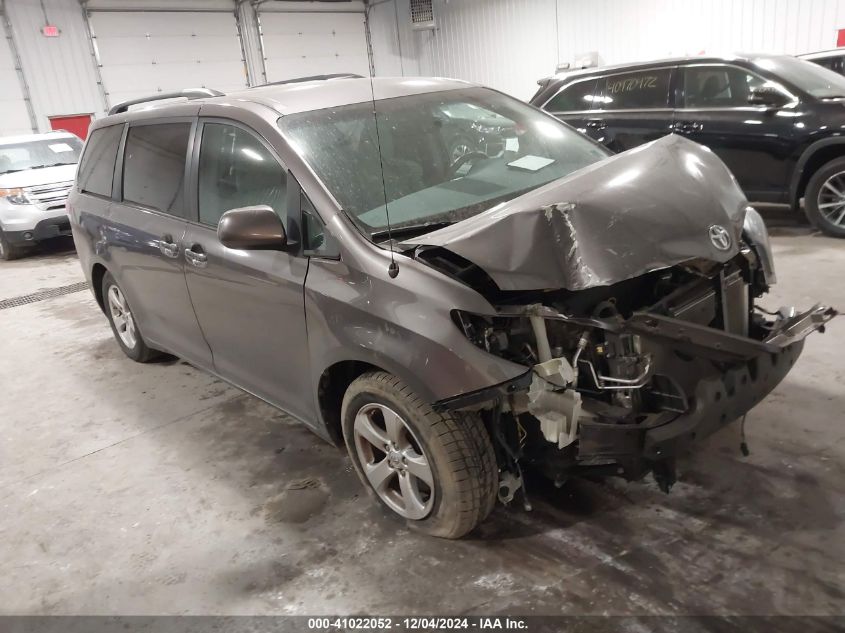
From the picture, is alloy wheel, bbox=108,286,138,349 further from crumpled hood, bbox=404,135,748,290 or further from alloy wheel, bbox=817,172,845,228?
alloy wheel, bbox=817,172,845,228

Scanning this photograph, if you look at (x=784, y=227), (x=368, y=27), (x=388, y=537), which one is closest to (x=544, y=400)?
(x=388, y=537)

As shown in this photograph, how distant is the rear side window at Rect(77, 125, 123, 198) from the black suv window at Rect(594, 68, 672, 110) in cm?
473

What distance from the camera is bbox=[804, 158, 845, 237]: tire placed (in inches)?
218

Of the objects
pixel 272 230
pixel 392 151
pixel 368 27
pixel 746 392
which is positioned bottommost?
pixel 746 392

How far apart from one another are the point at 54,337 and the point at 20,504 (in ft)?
9.20

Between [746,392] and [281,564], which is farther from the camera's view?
[281,564]

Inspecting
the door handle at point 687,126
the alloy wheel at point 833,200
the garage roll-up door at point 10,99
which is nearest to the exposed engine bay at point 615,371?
the alloy wheel at point 833,200

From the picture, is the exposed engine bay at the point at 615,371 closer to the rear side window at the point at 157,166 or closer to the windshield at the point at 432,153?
the windshield at the point at 432,153

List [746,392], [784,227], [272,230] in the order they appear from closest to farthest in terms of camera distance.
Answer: [746,392]
[272,230]
[784,227]

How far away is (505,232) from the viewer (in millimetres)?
2055

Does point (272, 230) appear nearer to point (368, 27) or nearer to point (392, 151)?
point (392, 151)

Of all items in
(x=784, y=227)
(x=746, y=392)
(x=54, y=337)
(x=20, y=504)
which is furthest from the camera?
(x=784, y=227)

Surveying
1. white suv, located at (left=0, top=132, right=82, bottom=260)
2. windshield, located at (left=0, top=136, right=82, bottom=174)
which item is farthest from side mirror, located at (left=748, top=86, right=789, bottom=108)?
windshield, located at (left=0, top=136, right=82, bottom=174)

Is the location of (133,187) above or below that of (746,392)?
above
